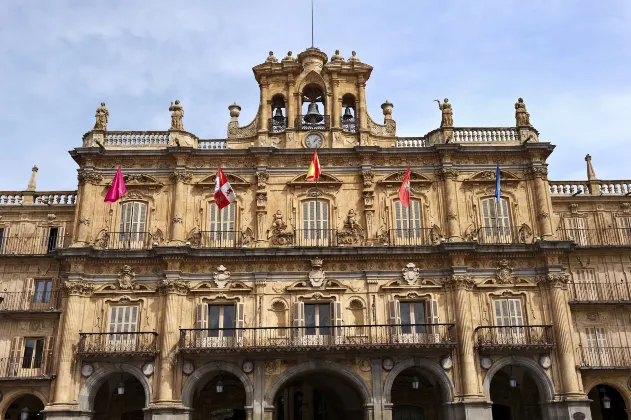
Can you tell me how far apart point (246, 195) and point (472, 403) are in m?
15.1

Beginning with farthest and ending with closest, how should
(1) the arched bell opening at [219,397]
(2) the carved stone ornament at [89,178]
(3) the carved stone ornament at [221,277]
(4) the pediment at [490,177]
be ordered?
(4) the pediment at [490,177], (1) the arched bell opening at [219,397], (2) the carved stone ornament at [89,178], (3) the carved stone ornament at [221,277]

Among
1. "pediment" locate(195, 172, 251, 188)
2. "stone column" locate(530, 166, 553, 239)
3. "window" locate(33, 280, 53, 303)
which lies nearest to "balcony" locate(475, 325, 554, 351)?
"stone column" locate(530, 166, 553, 239)

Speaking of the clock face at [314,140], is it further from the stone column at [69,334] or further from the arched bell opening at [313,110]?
the stone column at [69,334]

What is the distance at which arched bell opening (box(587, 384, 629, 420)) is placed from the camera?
105 ft

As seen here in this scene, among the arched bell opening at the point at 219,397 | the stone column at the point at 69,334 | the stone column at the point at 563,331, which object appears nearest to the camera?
the stone column at the point at 69,334

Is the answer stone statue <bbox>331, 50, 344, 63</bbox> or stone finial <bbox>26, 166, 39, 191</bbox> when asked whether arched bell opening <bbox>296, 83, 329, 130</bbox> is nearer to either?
stone statue <bbox>331, 50, 344, 63</bbox>

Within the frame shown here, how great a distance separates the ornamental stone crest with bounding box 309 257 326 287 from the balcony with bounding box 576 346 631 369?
13368mm

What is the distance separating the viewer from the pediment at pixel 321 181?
3256 cm

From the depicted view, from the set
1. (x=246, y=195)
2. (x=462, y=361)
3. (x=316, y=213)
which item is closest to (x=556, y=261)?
(x=462, y=361)

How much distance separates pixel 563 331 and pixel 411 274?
25.1 feet

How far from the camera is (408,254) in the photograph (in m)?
31.0

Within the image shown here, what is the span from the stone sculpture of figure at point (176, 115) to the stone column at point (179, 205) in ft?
9.70

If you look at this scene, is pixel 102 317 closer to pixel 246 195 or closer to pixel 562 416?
pixel 246 195

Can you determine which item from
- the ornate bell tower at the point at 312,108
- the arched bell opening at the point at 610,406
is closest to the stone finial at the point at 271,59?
the ornate bell tower at the point at 312,108
